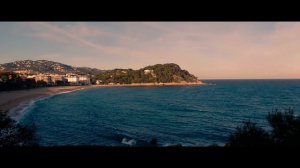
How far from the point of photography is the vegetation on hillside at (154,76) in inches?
6004

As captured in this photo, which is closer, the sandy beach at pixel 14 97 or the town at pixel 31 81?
the sandy beach at pixel 14 97

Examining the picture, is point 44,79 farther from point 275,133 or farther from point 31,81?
point 275,133

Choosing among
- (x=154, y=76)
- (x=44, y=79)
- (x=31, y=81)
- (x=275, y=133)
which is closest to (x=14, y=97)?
(x=31, y=81)

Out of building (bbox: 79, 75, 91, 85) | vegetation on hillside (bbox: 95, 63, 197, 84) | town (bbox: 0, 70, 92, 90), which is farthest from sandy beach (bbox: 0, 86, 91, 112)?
vegetation on hillside (bbox: 95, 63, 197, 84)

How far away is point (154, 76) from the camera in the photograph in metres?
154

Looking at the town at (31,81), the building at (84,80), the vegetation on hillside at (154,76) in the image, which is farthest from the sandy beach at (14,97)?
the vegetation on hillside at (154,76)

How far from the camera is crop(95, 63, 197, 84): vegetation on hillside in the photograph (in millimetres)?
152500

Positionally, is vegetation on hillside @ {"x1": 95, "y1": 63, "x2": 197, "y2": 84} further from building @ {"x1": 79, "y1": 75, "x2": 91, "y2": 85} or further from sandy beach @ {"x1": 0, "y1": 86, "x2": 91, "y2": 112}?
sandy beach @ {"x1": 0, "y1": 86, "x2": 91, "y2": 112}

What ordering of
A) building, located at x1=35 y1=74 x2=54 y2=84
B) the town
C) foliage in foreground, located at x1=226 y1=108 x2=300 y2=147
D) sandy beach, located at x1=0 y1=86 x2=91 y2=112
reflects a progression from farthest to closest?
building, located at x1=35 y1=74 x2=54 y2=84, the town, sandy beach, located at x1=0 y1=86 x2=91 y2=112, foliage in foreground, located at x1=226 y1=108 x2=300 y2=147

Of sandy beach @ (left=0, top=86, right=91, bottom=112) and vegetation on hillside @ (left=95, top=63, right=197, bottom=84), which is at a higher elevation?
vegetation on hillside @ (left=95, top=63, right=197, bottom=84)

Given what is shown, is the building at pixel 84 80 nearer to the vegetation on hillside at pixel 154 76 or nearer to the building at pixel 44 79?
the vegetation on hillside at pixel 154 76
